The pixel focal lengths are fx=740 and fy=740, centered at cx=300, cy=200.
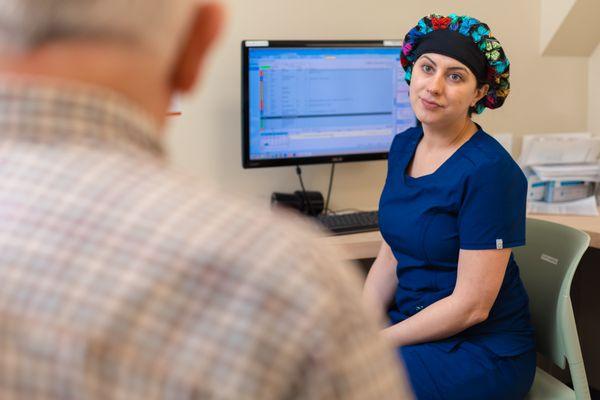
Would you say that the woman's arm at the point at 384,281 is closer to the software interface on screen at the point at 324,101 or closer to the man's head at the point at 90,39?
the software interface on screen at the point at 324,101

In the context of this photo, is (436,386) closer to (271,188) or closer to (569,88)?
(271,188)

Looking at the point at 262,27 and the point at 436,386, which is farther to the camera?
the point at 262,27

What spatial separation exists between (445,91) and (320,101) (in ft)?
2.23

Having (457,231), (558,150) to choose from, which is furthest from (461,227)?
(558,150)

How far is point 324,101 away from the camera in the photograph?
2424 millimetres

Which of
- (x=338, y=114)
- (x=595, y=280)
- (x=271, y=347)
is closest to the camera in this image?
(x=271, y=347)

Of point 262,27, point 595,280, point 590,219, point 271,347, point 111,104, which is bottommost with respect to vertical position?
point 595,280

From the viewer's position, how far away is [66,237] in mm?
468

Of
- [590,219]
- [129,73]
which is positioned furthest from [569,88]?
[129,73]

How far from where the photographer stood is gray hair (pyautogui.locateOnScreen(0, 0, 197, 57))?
48cm

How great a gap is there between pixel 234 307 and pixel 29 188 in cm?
16

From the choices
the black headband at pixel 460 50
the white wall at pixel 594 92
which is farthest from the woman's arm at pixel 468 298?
the white wall at pixel 594 92

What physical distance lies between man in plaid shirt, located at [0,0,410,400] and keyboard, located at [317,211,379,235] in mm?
1715

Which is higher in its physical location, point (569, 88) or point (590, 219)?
point (569, 88)
